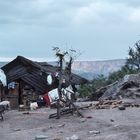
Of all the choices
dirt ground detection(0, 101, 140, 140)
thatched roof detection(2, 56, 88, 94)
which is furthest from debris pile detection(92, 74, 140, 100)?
dirt ground detection(0, 101, 140, 140)

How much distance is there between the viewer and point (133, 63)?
5950 cm

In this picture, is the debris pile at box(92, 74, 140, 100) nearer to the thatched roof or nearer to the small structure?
the small structure

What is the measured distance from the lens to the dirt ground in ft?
58.1

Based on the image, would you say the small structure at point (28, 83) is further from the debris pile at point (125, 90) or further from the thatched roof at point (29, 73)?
the debris pile at point (125, 90)

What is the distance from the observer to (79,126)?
826 inches

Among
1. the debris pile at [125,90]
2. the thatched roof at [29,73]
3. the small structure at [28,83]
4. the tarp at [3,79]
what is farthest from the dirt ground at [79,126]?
the thatched roof at [29,73]

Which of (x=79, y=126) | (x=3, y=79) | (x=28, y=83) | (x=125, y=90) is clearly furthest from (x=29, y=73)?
(x=79, y=126)

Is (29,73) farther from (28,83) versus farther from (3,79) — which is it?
(3,79)

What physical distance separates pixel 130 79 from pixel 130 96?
2762 mm

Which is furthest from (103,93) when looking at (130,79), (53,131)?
(53,131)

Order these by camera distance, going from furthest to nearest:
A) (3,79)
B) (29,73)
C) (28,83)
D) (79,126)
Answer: (29,73) < (28,83) < (3,79) < (79,126)

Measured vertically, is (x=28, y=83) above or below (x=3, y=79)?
below

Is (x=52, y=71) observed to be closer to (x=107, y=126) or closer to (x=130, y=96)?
(x=130, y=96)

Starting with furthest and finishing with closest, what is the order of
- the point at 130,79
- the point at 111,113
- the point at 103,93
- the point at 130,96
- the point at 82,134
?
the point at 103,93
the point at 130,79
the point at 130,96
the point at 111,113
the point at 82,134
